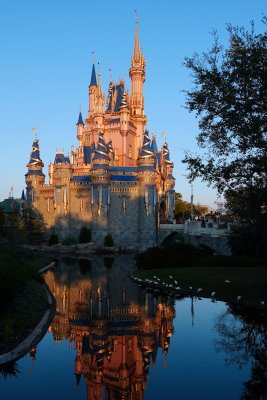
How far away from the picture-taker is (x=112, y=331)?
14.5 meters

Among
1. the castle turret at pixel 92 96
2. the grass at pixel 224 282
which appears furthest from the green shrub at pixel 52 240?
the grass at pixel 224 282

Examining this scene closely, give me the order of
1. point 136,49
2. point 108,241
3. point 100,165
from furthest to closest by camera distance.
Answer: point 136,49 < point 100,165 < point 108,241

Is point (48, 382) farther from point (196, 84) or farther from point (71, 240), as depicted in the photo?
point (71, 240)

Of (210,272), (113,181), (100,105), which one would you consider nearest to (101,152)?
(113,181)

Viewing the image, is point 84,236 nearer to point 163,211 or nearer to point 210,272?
point 163,211

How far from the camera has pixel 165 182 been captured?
7138 centimetres

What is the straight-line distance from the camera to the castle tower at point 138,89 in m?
69.9

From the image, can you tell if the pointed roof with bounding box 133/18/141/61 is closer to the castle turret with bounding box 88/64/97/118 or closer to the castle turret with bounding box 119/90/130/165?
the castle turret with bounding box 119/90/130/165

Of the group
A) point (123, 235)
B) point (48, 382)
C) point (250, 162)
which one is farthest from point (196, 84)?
point (123, 235)

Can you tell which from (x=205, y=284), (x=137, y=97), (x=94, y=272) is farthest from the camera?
(x=137, y=97)

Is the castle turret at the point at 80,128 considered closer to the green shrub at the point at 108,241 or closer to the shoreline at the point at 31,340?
the green shrub at the point at 108,241

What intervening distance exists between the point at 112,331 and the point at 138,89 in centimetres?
6121

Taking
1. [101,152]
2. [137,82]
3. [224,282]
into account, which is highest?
[137,82]

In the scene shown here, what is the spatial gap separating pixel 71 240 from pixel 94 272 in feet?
84.3
